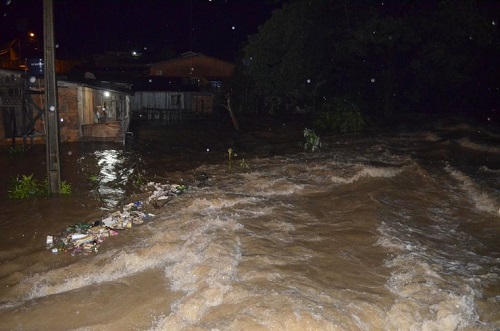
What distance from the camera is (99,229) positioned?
7.75 meters

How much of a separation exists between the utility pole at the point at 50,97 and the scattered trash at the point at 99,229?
81.5 inches

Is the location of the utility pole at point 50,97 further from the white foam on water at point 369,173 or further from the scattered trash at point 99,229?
the white foam on water at point 369,173

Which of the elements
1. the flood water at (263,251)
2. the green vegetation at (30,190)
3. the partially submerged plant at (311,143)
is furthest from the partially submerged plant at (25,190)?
the partially submerged plant at (311,143)

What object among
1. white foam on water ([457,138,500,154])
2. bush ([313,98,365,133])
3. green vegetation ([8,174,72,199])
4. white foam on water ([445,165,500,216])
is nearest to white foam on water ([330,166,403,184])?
white foam on water ([445,165,500,216])

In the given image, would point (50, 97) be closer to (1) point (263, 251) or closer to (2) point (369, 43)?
(1) point (263, 251)

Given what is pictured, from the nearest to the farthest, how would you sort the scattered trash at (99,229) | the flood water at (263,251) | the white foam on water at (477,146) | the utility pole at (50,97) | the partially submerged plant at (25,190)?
the flood water at (263,251) < the scattered trash at (99,229) < the utility pole at (50,97) < the partially submerged plant at (25,190) < the white foam on water at (477,146)

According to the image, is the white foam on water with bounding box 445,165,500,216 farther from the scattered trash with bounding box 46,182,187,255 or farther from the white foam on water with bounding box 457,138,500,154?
the scattered trash with bounding box 46,182,187,255

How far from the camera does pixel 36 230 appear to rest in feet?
25.6

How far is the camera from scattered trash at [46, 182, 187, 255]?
7.07 meters

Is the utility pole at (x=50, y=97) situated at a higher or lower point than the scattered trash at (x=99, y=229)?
higher

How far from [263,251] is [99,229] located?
131 inches

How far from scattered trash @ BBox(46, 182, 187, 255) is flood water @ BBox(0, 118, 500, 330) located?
0.71 feet

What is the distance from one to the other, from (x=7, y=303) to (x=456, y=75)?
84.4ft

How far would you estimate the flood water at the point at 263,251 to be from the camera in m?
5.12
